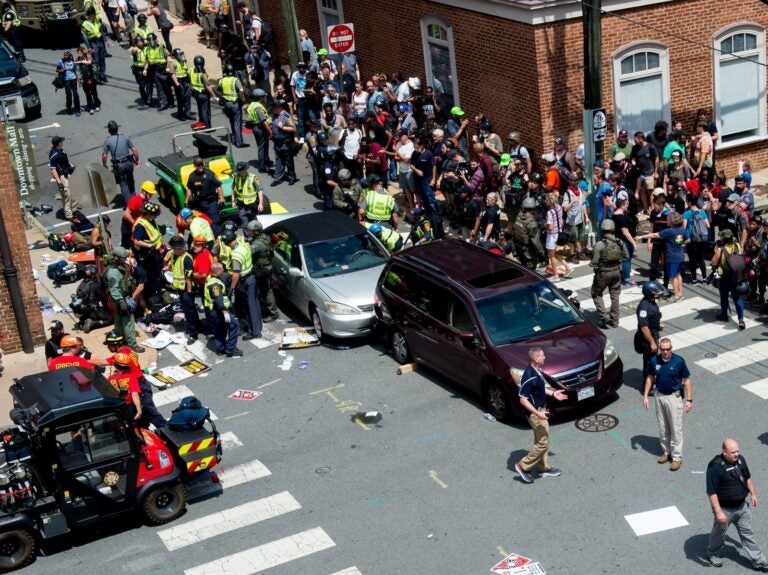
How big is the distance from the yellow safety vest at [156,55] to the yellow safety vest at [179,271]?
12.9m

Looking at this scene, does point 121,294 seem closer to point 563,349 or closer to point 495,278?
point 495,278

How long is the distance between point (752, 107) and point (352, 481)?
15.2 meters

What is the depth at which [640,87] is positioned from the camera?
79.3ft

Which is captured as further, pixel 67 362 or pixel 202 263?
pixel 202 263

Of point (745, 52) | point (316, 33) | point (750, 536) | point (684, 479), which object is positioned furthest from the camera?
point (316, 33)

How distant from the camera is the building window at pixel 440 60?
26.1 meters

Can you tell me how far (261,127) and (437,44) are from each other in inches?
174

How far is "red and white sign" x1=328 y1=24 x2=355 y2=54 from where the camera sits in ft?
87.4

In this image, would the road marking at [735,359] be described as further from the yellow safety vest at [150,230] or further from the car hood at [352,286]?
the yellow safety vest at [150,230]

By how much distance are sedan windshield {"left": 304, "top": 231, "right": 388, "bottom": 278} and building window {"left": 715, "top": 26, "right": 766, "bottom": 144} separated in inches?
379

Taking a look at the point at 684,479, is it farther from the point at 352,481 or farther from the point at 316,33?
the point at 316,33

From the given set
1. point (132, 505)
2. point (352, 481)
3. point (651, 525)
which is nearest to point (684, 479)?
point (651, 525)

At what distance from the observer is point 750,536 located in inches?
460

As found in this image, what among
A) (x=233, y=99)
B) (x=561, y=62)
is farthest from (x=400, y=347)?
(x=233, y=99)
